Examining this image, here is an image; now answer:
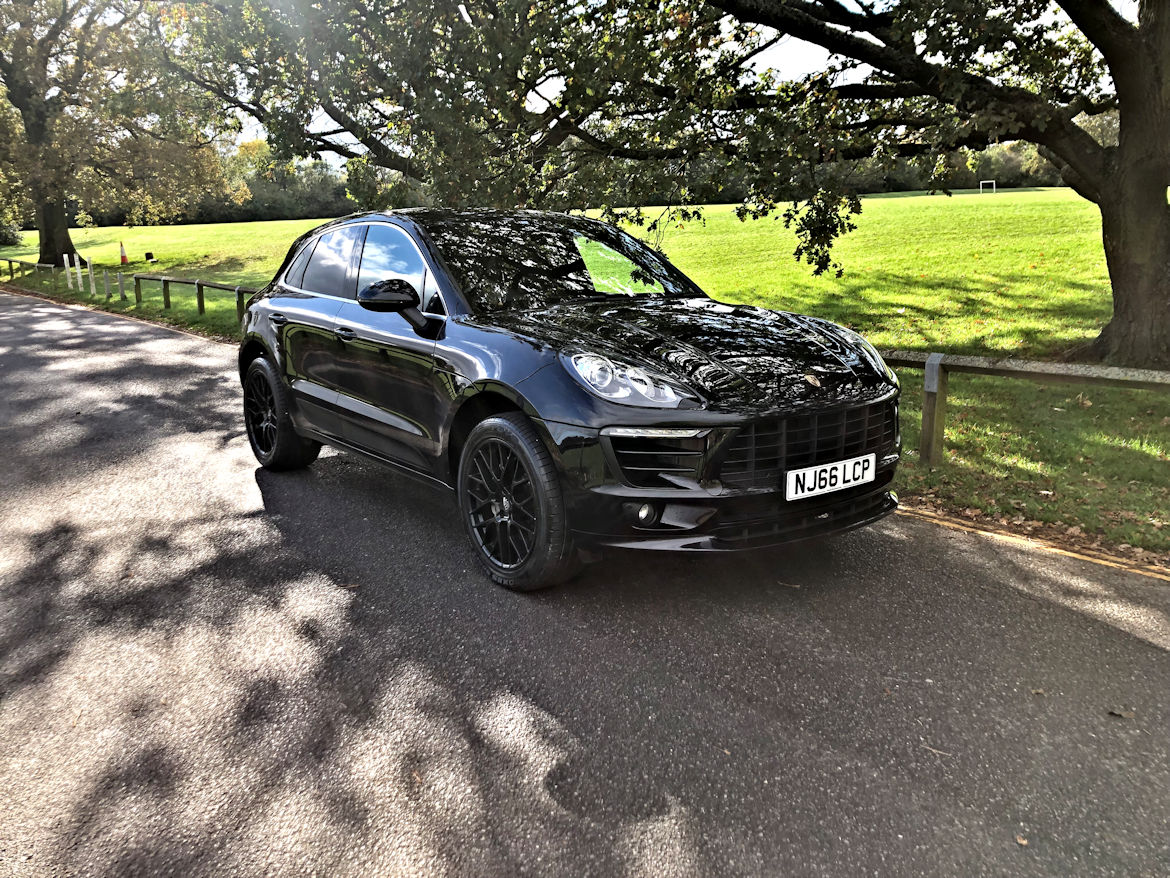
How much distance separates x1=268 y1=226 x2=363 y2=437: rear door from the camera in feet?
17.5

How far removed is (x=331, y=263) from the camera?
5582 mm

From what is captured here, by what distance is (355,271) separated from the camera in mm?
5277

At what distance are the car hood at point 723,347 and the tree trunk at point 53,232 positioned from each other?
1390 inches

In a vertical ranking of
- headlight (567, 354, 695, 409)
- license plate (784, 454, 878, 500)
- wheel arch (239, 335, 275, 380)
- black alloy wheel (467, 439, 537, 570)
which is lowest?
black alloy wheel (467, 439, 537, 570)

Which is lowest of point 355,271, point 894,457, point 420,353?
point 894,457

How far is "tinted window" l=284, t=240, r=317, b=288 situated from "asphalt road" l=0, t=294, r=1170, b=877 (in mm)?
1750

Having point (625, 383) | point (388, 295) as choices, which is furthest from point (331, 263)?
point (625, 383)

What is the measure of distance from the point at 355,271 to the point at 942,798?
419 cm

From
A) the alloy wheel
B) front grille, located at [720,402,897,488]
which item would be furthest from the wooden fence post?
the alloy wheel

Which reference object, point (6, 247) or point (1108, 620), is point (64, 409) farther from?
point (6, 247)

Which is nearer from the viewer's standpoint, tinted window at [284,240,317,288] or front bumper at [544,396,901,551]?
front bumper at [544,396,901,551]

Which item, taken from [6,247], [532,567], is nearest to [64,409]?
[532,567]

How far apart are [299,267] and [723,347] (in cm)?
335

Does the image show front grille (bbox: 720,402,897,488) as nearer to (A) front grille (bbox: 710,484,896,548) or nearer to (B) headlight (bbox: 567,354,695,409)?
(A) front grille (bbox: 710,484,896,548)
